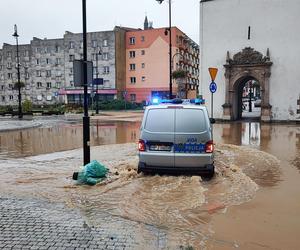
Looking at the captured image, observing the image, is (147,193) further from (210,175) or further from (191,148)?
(210,175)

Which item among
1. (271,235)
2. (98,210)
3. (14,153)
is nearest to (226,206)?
(271,235)

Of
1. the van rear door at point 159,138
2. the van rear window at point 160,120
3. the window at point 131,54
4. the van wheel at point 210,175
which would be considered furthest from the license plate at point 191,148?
the window at point 131,54

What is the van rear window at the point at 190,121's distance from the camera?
27.3 ft

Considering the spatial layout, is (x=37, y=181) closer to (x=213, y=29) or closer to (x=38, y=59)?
(x=213, y=29)

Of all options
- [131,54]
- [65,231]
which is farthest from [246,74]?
[131,54]

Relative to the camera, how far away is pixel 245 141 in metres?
16.9

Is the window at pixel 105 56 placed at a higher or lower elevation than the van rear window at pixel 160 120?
higher

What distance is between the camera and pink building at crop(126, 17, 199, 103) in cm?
6619

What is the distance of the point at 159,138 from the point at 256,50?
22403 mm

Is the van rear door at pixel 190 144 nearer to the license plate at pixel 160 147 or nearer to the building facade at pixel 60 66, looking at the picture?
the license plate at pixel 160 147

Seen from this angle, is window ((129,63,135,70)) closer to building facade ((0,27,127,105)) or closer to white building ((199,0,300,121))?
building facade ((0,27,127,105))

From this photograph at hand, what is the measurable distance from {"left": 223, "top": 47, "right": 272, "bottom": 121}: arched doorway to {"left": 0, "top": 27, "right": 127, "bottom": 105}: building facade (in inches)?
1516

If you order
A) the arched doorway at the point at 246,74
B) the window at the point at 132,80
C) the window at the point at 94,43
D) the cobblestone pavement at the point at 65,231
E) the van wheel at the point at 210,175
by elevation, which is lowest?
the cobblestone pavement at the point at 65,231

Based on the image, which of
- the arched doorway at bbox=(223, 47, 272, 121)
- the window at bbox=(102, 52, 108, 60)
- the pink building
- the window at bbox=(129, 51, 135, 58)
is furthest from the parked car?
the window at bbox=(129, 51, 135, 58)
